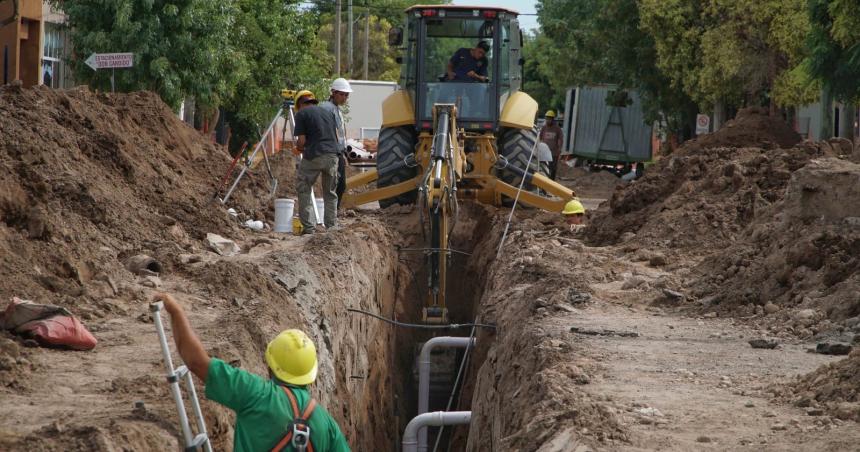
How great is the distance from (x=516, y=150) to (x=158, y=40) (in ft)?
33.6

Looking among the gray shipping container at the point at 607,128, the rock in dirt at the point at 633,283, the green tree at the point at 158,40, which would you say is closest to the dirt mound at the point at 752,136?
the rock in dirt at the point at 633,283

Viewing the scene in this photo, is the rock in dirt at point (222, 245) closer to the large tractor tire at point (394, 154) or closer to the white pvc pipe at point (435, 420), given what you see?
the large tractor tire at point (394, 154)

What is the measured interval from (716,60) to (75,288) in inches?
901

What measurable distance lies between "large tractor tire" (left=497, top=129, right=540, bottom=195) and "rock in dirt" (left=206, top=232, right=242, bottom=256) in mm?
4563

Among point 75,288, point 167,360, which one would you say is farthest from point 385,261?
point 167,360

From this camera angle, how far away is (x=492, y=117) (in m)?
18.1

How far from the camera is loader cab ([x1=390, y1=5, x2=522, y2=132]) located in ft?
59.4

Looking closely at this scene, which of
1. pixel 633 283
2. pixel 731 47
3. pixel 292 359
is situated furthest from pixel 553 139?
pixel 292 359

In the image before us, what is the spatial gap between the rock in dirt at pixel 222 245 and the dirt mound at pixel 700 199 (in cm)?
516

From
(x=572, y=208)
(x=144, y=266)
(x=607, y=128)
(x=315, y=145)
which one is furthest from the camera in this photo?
(x=607, y=128)

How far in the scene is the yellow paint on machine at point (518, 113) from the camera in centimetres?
1836

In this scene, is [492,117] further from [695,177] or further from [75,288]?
[75,288]

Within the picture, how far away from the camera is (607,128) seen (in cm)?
4209

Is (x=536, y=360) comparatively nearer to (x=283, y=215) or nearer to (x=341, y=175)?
(x=341, y=175)
